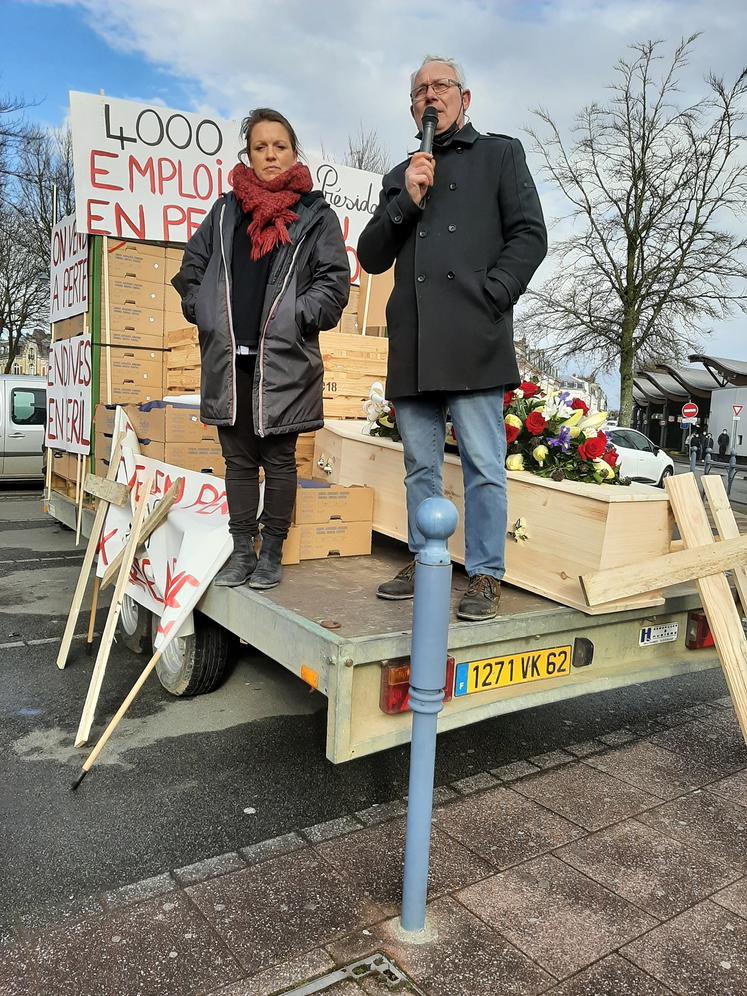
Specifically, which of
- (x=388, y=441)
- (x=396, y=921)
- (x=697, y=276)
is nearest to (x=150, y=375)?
(x=388, y=441)

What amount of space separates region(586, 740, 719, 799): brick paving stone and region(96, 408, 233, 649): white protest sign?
198cm

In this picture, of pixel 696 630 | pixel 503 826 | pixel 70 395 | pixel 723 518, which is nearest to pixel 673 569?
pixel 723 518

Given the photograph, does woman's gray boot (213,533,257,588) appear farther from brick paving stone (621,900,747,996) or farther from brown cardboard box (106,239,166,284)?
brown cardboard box (106,239,166,284)

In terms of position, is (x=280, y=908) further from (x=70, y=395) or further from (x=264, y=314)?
(x=70, y=395)

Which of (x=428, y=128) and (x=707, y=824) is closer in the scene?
(x=428, y=128)

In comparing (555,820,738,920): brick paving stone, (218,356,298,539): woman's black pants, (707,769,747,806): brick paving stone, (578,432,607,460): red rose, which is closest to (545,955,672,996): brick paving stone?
(555,820,738,920): brick paving stone

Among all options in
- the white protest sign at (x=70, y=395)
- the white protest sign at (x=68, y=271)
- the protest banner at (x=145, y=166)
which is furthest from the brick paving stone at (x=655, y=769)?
the white protest sign at (x=68, y=271)

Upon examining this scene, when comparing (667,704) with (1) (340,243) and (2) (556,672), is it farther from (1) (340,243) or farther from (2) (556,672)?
(1) (340,243)

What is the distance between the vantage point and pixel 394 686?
256cm

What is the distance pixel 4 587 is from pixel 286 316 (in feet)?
14.5

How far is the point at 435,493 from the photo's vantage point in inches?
133

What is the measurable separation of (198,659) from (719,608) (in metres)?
2.37

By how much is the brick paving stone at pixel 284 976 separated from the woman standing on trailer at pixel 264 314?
1402mm

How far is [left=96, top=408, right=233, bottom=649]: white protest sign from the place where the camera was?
11.1 ft
